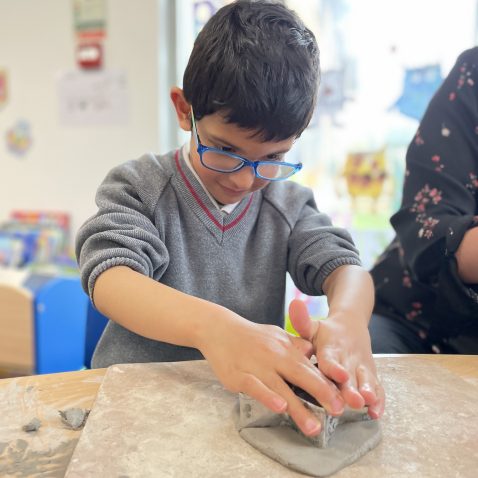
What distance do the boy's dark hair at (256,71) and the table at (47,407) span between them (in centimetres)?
42

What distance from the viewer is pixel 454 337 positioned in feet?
3.37

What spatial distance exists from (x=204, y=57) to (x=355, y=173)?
1.66m

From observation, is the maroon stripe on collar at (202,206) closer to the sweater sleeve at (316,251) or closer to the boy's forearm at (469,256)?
the sweater sleeve at (316,251)

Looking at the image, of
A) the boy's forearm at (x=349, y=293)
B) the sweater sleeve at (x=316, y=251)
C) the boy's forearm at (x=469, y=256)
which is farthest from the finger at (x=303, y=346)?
the boy's forearm at (x=469, y=256)

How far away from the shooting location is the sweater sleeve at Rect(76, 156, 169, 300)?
0.79 metres

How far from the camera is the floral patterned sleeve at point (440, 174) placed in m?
0.97

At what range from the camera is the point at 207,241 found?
0.98 metres

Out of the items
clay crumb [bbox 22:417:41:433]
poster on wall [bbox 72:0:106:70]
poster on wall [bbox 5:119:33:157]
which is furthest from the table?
poster on wall [bbox 5:119:33:157]

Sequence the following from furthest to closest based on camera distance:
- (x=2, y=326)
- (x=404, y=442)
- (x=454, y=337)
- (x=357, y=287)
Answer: (x=2, y=326), (x=454, y=337), (x=357, y=287), (x=404, y=442)

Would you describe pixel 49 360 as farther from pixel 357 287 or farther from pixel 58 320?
pixel 357 287

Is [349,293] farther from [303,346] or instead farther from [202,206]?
[202,206]

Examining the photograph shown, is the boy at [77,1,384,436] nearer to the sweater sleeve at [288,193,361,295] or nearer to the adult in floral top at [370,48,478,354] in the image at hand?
the sweater sleeve at [288,193,361,295]

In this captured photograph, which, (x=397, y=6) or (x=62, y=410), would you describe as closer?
(x=62, y=410)

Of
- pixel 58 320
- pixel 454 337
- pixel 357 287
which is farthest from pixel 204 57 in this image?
pixel 58 320
